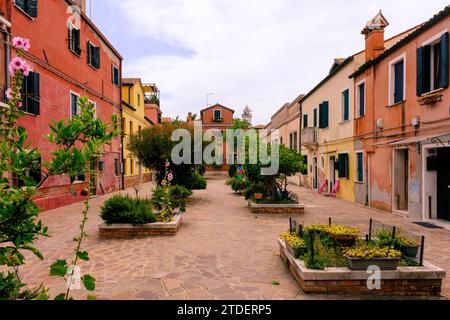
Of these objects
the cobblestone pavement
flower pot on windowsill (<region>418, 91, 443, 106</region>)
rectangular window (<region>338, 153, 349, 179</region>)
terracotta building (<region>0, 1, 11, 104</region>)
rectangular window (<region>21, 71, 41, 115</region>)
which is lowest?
the cobblestone pavement

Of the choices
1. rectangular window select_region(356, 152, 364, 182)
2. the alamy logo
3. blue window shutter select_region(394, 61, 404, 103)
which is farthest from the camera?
rectangular window select_region(356, 152, 364, 182)

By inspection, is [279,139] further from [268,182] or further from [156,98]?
[268,182]

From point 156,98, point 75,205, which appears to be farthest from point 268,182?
point 156,98

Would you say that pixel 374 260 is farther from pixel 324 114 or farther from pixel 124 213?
pixel 324 114

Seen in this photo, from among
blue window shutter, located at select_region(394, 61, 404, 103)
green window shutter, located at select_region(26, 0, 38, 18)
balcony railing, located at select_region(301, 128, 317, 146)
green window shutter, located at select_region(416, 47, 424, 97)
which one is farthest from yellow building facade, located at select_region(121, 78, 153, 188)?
green window shutter, located at select_region(416, 47, 424, 97)

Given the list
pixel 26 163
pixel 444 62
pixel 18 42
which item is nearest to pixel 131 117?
pixel 444 62

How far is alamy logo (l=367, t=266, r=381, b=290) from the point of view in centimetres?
450

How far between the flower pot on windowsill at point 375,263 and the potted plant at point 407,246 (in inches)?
29.6

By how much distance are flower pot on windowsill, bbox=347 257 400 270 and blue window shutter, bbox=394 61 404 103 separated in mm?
9073

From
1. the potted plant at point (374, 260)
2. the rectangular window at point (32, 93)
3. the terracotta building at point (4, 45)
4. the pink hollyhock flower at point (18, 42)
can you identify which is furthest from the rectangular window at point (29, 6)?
the potted plant at point (374, 260)

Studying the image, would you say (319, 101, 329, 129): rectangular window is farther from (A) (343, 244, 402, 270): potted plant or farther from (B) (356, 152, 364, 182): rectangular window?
(A) (343, 244, 402, 270): potted plant

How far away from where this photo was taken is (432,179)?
9.99m

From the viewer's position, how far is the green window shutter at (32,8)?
36.4 ft

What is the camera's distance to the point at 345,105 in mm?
16453
